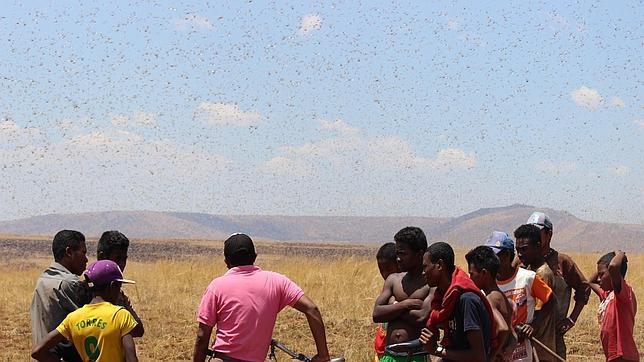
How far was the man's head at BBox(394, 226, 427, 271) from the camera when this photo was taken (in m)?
6.14

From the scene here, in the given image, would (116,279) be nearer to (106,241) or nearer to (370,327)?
(106,241)

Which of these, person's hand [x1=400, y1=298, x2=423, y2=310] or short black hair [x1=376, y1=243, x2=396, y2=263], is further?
short black hair [x1=376, y1=243, x2=396, y2=263]

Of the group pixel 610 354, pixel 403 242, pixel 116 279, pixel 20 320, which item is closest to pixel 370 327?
pixel 20 320

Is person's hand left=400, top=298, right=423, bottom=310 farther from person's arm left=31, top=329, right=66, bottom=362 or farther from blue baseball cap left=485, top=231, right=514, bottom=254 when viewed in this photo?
person's arm left=31, top=329, right=66, bottom=362

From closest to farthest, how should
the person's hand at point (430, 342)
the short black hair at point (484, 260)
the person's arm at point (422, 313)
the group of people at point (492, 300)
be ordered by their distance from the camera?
the group of people at point (492, 300)
the person's hand at point (430, 342)
the short black hair at point (484, 260)
the person's arm at point (422, 313)

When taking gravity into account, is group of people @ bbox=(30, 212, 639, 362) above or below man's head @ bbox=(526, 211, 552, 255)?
below

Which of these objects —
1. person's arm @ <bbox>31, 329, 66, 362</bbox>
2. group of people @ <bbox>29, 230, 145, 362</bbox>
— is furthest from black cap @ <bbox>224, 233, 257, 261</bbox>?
person's arm @ <bbox>31, 329, 66, 362</bbox>

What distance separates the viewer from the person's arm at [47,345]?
5270mm

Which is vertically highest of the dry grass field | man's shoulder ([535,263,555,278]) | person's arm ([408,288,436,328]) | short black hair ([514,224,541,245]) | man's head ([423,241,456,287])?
short black hair ([514,224,541,245])

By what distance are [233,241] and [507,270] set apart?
1.86m

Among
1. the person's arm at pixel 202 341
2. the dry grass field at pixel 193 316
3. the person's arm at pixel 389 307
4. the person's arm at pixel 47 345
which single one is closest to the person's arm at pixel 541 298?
the person's arm at pixel 389 307

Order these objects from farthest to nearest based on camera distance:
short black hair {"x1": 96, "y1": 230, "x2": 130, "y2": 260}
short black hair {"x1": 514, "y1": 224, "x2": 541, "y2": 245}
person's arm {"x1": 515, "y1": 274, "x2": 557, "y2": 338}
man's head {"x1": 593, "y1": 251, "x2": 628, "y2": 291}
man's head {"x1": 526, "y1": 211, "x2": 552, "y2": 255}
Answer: man's head {"x1": 593, "y1": 251, "x2": 628, "y2": 291} → man's head {"x1": 526, "y1": 211, "x2": 552, "y2": 255} → short black hair {"x1": 514, "y1": 224, "x2": 541, "y2": 245} → person's arm {"x1": 515, "y1": 274, "x2": 557, "y2": 338} → short black hair {"x1": 96, "y1": 230, "x2": 130, "y2": 260}

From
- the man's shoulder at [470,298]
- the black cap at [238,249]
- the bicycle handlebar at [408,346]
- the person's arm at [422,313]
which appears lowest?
the bicycle handlebar at [408,346]

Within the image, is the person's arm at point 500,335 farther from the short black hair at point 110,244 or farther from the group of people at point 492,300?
the short black hair at point 110,244
